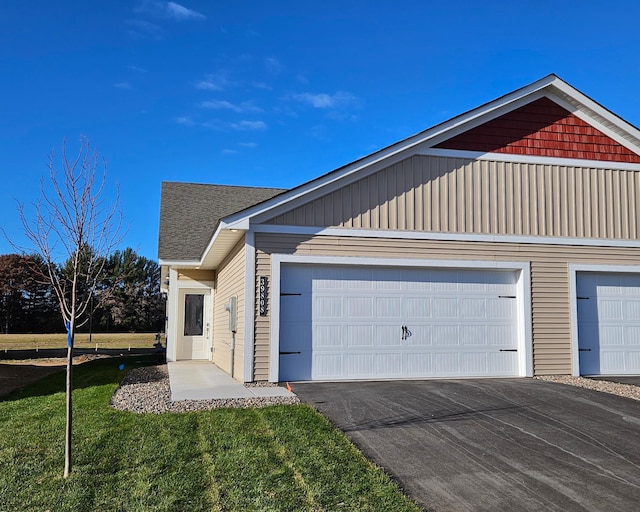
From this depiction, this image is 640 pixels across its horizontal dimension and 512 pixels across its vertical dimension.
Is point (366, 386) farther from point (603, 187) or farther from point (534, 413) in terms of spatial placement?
point (603, 187)

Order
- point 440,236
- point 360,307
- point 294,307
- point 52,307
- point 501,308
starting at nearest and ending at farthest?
1. point 294,307
2. point 360,307
3. point 440,236
4. point 501,308
5. point 52,307

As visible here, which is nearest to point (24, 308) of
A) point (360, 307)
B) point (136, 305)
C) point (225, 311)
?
point (136, 305)

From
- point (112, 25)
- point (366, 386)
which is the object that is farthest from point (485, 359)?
point (112, 25)

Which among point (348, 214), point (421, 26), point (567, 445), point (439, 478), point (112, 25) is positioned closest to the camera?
point (439, 478)

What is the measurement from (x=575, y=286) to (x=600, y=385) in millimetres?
2263

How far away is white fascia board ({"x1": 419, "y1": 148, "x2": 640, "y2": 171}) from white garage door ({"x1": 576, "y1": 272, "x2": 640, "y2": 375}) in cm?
238

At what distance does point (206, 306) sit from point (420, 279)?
7.97 metres

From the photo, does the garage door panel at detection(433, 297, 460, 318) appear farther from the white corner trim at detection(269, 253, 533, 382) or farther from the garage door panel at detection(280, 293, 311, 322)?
the garage door panel at detection(280, 293, 311, 322)

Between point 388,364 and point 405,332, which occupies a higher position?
point 405,332

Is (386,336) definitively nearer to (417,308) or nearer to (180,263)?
(417,308)

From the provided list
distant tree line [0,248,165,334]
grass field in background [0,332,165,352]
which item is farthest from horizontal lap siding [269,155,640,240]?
distant tree line [0,248,165,334]

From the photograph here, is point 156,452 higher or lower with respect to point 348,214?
lower

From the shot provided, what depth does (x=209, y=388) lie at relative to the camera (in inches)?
370

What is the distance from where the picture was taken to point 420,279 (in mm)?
11000
